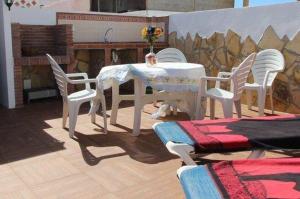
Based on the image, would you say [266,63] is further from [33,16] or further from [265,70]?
[33,16]

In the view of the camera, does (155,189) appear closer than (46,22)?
Yes

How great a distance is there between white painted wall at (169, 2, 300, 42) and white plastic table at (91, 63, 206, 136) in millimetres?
2039

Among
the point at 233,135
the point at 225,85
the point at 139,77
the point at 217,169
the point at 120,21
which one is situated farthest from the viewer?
the point at 120,21

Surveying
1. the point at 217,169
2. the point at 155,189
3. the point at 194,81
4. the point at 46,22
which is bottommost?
the point at 155,189

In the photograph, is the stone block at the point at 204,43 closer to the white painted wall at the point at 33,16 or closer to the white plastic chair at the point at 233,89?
the white plastic chair at the point at 233,89

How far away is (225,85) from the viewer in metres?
6.90

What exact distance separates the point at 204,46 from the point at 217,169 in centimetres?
541

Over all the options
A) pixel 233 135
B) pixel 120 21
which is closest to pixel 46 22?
pixel 120 21

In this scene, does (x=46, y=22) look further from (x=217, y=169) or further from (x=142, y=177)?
(x=217, y=169)

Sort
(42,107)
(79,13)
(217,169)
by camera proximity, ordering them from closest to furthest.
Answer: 1. (217,169)
2. (42,107)
3. (79,13)

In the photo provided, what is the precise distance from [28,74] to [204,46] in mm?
3595

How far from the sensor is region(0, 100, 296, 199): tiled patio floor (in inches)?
114

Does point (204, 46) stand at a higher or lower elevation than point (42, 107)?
higher

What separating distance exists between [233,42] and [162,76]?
289 cm
